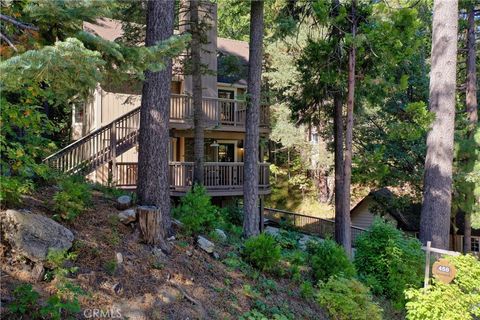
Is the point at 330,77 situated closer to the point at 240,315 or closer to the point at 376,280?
the point at 376,280

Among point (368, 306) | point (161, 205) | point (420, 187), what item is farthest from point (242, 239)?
point (420, 187)

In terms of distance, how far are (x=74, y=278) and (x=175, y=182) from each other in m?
8.28

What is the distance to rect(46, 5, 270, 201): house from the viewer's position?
12312 millimetres

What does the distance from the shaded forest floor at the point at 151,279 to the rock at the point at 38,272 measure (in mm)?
55

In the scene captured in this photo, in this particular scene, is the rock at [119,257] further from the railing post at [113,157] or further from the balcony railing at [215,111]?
the balcony railing at [215,111]

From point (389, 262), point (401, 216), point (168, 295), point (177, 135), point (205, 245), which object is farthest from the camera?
point (401, 216)

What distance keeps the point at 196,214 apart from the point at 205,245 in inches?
31.4

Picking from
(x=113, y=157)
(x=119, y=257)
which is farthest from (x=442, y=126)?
(x=113, y=157)

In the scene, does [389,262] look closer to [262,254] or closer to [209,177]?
[262,254]

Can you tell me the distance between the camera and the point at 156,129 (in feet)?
→ 23.3

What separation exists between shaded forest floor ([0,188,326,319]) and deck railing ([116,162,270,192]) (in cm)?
537

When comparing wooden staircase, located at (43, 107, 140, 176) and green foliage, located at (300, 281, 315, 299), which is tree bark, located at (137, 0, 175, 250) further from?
wooden staircase, located at (43, 107, 140, 176)

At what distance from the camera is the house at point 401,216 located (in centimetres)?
1738

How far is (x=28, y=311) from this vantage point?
155 inches
